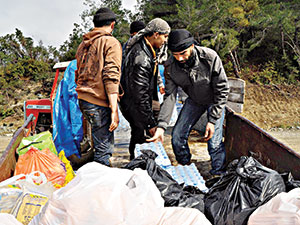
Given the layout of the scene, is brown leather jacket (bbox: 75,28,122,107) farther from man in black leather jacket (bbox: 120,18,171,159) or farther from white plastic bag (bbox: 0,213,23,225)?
white plastic bag (bbox: 0,213,23,225)

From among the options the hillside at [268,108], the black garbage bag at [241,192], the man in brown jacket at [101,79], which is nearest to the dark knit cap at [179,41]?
the man in brown jacket at [101,79]

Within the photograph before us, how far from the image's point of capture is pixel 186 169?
2.78 m

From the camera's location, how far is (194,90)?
2877mm

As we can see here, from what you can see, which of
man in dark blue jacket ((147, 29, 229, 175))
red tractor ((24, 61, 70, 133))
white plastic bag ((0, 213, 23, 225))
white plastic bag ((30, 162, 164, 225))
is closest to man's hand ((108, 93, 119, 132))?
man in dark blue jacket ((147, 29, 229, 175))

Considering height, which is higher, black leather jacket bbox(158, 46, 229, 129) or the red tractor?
black leather jacket bbox(158, 46, 229, 129)

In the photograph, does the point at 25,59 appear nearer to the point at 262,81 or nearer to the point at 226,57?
the point at 226,57

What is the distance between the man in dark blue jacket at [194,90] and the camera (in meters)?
2.59

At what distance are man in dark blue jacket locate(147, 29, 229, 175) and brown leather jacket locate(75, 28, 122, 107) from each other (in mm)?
557

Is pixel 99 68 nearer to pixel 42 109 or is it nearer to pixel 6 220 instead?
pixel 6 220

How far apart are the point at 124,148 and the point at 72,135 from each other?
2.55 feet

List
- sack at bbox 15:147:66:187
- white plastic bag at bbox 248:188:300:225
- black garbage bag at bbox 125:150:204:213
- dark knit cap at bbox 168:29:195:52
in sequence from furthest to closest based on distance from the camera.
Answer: dark knit cap at bbox 168:29:195:52 < sack at bbox 15:147:66:187 < black garbage bag at bbox 125:150:204:213 < white plastic bag at bbox 248:188:300:225

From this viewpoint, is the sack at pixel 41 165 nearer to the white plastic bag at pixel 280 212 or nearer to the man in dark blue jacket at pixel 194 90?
the man in dark blue jacket at pixel 194 90

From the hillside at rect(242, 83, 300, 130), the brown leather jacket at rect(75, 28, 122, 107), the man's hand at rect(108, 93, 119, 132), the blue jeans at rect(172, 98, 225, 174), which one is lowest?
the hillside at rect(242, 83, 300, 130)

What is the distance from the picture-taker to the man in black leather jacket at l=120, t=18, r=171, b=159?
2.76 m
